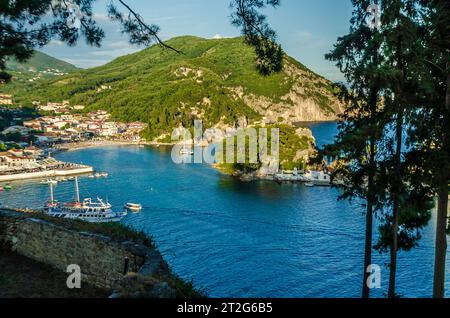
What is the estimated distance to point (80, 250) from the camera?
7113 millimetres

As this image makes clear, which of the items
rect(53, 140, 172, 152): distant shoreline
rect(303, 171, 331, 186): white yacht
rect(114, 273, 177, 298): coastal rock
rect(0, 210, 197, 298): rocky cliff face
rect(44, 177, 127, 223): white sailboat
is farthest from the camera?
rect(53, 140, 172, 152): distant shoreline

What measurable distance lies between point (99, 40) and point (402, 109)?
17.9 ft

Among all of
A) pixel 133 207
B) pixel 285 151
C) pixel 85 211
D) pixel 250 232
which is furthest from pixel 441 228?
pixel 285 151

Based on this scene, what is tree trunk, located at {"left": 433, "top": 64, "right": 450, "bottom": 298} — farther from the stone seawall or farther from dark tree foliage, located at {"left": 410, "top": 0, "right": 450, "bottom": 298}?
the stone seawall

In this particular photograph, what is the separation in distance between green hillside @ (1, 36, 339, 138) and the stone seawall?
3703 inches

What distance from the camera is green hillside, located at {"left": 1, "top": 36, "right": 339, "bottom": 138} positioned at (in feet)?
366

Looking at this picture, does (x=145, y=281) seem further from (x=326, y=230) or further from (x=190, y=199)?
(x=190, y=199)

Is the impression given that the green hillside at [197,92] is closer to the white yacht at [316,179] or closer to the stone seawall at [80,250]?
the white yacht at [316,179]

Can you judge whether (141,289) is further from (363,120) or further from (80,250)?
(363,120)

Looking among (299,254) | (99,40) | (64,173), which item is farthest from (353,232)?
(64,173)

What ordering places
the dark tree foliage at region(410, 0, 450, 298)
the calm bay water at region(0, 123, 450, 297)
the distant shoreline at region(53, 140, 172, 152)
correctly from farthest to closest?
the distant shoreline at region(53, 140, 172, 152) → the calm bay water at region(0, 123, 450, 297) → the dark tree foliage at region(410, 0, 450, 298)

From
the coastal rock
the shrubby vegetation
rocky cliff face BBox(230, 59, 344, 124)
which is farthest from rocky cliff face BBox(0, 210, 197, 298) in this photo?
rocky cliff face BBox(230, 59, 344, 124)

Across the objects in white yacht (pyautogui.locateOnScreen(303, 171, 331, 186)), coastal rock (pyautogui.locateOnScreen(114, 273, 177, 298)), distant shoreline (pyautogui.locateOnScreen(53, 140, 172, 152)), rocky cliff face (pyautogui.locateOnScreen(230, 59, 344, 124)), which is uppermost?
rocky cliff face (pyautogui.locateOnScreen(230, 59, 344, 124))

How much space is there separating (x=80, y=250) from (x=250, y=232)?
2456 cm
